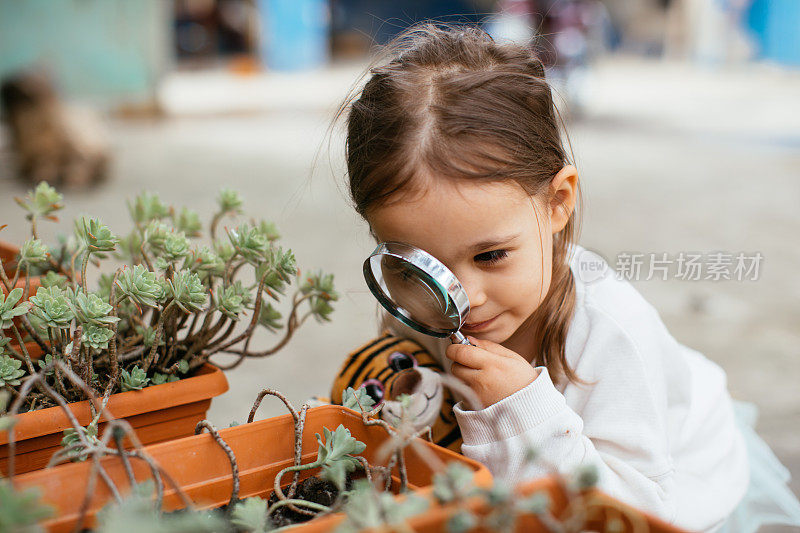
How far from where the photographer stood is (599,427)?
41.0 inches

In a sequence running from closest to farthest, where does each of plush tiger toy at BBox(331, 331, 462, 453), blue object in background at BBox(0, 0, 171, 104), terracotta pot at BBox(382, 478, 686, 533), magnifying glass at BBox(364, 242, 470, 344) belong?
terracotta pot at BBox(382, 478, 686, 533)
magnifying glass at BBox(364, 242, 470, 344)
plush tiger toy at BBox(331, 331, 462, 453)
blue object in background at BBox(0, 0, 171, 104)

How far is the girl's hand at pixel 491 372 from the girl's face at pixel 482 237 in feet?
0.19

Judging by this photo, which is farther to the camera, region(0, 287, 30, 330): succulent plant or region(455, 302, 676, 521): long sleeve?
region(455, 302, 676, 521): long sleeve

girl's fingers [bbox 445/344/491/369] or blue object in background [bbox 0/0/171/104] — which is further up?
girl's fingers [bbox 445/344/491/369]

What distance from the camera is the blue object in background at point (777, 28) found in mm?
9062

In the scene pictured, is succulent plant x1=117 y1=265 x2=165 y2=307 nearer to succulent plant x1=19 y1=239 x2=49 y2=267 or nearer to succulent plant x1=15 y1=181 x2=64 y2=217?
succulent plant x1=19 y1=239 x2=49 y2=267

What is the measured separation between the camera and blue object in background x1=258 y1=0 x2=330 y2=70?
12750 mm

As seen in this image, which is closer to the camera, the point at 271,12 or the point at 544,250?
the point at 544,250

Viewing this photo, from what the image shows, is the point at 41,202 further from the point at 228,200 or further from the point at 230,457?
the point at 230,457

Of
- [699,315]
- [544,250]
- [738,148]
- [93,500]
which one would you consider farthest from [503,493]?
[738,148]

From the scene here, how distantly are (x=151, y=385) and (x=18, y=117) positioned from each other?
5.06 metres

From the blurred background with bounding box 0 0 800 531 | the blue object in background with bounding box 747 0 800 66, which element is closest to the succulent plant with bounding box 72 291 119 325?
the blurred background with bounding box 0 0 800 531

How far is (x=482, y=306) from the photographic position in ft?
3.27

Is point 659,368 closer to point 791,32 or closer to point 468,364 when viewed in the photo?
point 468,364
